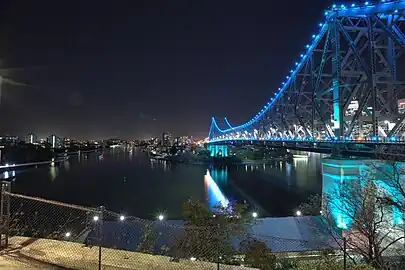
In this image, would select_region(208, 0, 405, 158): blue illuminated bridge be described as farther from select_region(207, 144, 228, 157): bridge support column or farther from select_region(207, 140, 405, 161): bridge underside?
select_region(207, 144, 228, 157): bridge support column

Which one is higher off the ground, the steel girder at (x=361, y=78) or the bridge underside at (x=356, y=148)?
the steel girder at (x=361, y=78)

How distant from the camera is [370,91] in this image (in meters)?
17.8

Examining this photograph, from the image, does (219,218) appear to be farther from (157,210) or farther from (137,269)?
(157,210)

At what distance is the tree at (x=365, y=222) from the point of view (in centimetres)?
732

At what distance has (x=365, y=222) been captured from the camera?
317 inches

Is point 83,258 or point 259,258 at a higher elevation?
point 83,258

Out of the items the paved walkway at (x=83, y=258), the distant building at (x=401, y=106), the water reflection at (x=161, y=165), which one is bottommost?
the water reflection at (x=161, y=165)

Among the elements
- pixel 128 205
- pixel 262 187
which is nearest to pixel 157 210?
pixel 128 205

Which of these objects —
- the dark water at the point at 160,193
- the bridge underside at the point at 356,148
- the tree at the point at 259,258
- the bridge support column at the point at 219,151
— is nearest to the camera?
the tree at the point at 259,258

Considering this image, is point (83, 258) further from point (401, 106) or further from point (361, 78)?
point (401, 106)

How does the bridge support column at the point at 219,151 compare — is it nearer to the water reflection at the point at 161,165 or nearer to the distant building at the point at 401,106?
the water reflection at the point at 161,165

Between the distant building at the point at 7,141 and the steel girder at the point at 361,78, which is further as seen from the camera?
the distant building at the point at 7,141

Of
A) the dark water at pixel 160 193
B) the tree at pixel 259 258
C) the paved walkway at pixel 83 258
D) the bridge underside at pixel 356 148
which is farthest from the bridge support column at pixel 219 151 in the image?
the paved walkway at pixel 83 258

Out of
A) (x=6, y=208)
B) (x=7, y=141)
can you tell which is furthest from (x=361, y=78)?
(x=7, y=141)
